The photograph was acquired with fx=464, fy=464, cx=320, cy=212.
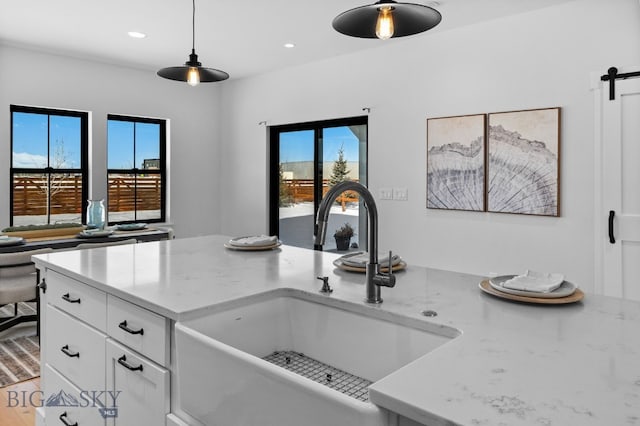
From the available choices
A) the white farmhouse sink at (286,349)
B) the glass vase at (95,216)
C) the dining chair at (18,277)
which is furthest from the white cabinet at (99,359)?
the glass vase at (95,216)

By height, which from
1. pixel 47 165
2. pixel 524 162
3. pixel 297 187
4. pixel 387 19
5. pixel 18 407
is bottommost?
pixel 18 407

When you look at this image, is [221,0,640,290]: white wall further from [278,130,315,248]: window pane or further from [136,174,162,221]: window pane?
[136,174,162,221]: window pane

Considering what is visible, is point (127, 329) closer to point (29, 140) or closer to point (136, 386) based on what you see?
point (136, 386)

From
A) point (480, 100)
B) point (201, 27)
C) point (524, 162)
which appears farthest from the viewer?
point (201, 27)

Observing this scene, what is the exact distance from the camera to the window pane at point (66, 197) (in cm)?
503

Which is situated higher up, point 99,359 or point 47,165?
point 47,165

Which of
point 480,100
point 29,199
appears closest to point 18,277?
point 29,199

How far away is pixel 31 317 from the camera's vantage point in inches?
154

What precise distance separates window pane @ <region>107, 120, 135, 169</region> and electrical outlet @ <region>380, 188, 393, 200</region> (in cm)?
305

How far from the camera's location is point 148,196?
577cm

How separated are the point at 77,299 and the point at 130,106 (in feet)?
13.6

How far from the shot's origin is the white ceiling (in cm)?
349

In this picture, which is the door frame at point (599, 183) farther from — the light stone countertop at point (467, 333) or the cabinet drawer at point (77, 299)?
the cabinet drawer at point (77, 299)

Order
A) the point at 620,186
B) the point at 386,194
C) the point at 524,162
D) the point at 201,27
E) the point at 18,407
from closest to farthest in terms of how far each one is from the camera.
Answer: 1. the point at 18,407
2. the point at 620,186
3. the point at 524,162
4. the point at 201,27
5. the point at 386,194
